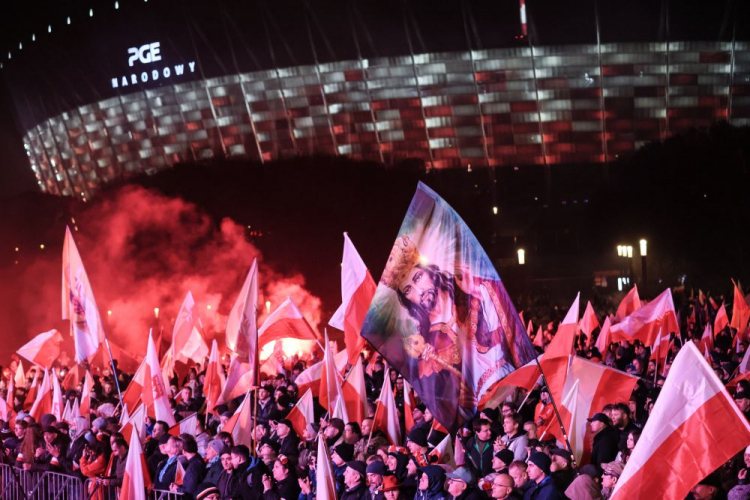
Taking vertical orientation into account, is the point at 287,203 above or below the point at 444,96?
below

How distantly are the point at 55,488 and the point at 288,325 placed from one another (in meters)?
5.94

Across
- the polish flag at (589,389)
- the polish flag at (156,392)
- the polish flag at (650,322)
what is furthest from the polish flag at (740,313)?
the polish flag at (156,392)

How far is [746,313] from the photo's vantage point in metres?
20.8

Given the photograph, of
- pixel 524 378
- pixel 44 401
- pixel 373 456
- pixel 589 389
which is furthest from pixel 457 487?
pixel 44 401

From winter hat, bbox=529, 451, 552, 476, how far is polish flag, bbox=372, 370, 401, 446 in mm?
4007

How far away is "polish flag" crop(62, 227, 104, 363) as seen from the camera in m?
14.0

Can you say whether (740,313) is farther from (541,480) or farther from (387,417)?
(541,480)

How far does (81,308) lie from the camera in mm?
14375

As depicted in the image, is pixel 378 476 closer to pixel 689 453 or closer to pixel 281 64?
pixel 689 453

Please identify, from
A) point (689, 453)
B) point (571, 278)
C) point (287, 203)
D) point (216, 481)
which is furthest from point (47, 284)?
point (689, 453)

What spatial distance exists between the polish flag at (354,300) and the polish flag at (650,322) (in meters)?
6.44

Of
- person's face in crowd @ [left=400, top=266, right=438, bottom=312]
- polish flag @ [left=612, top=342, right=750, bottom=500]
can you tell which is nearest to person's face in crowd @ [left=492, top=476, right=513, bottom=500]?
polish flag @ [left=612, top=342, right=750, bottom=500]

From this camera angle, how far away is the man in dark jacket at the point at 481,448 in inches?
387

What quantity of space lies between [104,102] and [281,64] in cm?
1584
